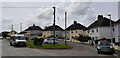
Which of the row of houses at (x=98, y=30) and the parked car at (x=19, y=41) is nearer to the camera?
the parked car at (x=19, y=41)

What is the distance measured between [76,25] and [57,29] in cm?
2540

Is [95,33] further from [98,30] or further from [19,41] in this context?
[19,41]

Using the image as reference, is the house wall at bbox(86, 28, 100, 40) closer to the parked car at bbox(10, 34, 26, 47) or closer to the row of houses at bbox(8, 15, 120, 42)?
the row of houses at bbox(8, 15, 120, 42)

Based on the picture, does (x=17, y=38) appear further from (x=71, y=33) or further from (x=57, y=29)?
(x=57, y=29)

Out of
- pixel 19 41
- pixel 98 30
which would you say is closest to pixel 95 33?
pixel 98 30

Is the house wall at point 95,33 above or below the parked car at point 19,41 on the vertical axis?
above

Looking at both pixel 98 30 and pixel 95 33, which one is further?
pixel 95 33

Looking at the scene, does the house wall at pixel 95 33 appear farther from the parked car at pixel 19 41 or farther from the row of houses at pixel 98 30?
the parked car at pixel 19 41

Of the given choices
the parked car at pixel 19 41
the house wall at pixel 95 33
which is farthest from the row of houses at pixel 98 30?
Result: the parked car at pixel 19 41

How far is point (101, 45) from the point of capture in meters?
25.9

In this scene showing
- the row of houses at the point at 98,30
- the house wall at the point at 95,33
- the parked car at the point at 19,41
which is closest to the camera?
the parked car at the point at 19,41

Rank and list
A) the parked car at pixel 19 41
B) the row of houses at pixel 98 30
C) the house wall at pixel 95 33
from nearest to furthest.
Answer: the parked car at pixel 19 41
the row of houses at pixel 98 30
the house wall at pixel 95 33

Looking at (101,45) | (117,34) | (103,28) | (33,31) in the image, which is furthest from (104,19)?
(33,31)

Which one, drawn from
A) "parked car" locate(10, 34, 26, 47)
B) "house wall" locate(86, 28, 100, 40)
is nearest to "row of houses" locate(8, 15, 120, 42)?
"house wall" locate(86, 28, 100, 40)
